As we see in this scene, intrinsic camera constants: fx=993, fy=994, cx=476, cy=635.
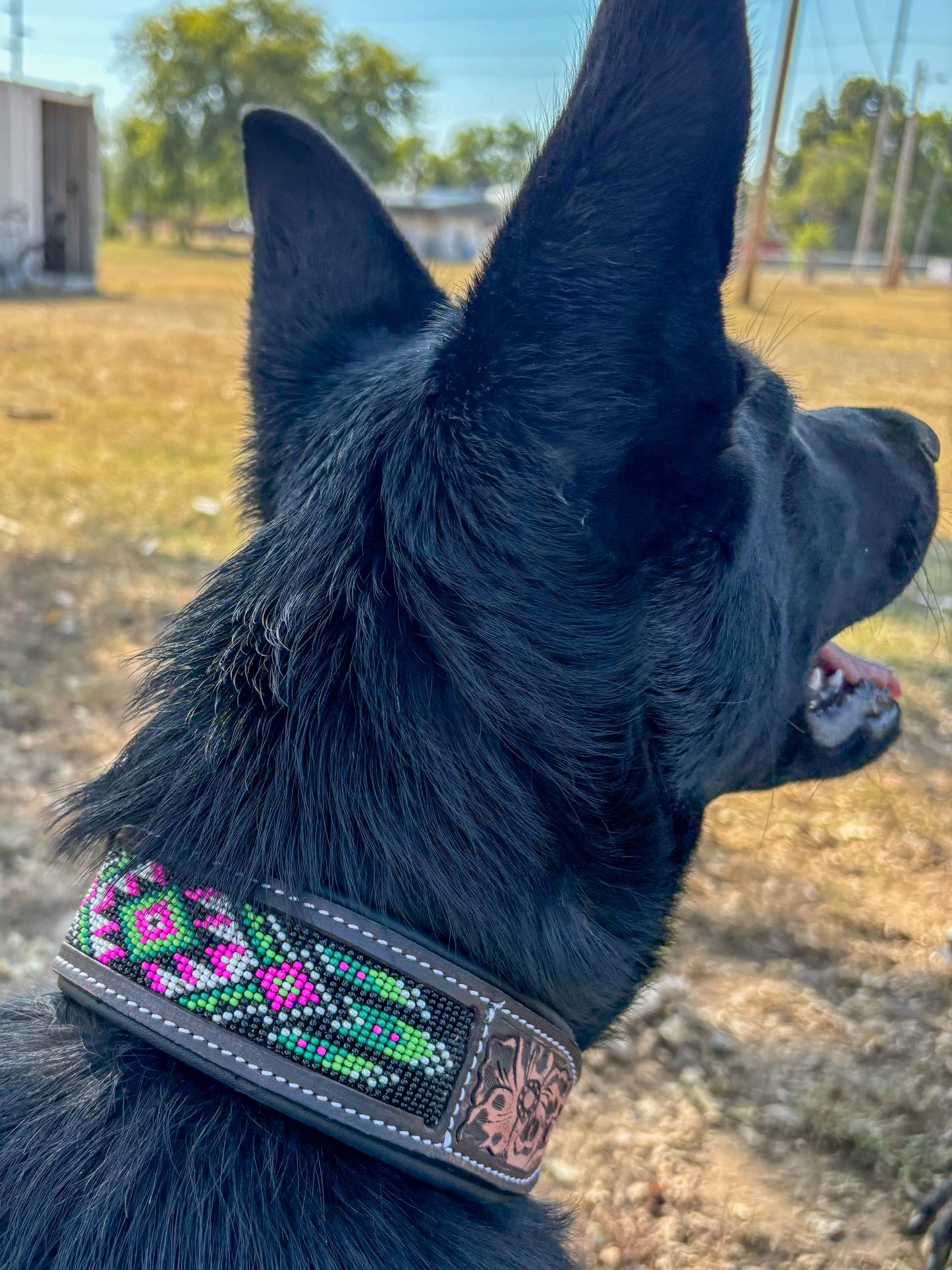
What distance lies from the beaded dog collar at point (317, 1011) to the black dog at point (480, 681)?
0.05 m

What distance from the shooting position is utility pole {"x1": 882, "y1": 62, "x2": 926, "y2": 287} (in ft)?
11.4

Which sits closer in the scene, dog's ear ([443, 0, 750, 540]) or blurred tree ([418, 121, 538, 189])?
dog's ear ([443, 0, 750, 540])

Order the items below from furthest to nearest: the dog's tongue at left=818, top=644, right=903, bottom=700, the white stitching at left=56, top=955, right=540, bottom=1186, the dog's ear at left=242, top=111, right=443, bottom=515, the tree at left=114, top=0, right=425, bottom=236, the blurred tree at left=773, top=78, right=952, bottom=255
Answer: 1. the tree at left=114, top=0, right=425, bottom=236
2. the blurred tree at left=773, top=78, right=952, bottom=255
3. the dog's tongue at left=818, top=644, right=903, bottom=700
4. the dog's ear at left=242, top=111, right=443, bottom=515
5. the white stitching at left=56, top=955, right=540, bottom=1186

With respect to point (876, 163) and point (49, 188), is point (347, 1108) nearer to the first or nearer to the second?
point (876, 163)

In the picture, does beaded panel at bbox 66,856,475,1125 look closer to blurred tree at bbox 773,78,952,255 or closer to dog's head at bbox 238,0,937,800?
dog's head at bbox 238,0,937,800

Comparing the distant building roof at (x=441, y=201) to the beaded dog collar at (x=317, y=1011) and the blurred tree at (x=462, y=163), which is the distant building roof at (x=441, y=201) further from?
the beaded dog collar at (x=317, y=1011)

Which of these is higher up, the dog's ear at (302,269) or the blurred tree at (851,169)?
the blurred tree at (851,169)

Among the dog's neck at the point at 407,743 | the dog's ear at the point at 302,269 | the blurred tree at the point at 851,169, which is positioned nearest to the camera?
the dog's neck at the point at 407,743

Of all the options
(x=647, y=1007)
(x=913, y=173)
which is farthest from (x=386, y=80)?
(x=647, y=1007)

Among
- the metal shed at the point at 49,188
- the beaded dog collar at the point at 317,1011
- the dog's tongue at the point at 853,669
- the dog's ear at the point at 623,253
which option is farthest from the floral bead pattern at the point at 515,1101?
the metal shed at the point at 49,188

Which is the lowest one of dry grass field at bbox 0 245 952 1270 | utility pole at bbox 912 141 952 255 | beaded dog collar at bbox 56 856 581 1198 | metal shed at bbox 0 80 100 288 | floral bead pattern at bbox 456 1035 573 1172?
dry grass field at bbox 0 245 952 1270

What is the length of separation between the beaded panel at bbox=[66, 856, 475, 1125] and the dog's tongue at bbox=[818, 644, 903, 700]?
1021 millimetres

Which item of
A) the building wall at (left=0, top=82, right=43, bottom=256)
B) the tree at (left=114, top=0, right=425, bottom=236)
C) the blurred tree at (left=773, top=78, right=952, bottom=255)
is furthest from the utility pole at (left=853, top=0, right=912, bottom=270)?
the tree at (left=114, top=0, right=425, bottom=236)

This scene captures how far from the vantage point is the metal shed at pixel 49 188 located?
583 inches
